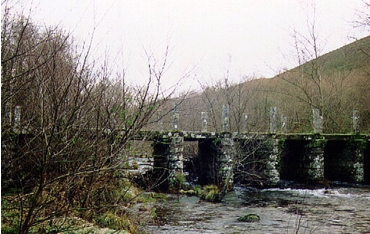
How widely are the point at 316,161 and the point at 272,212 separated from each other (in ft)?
27.2

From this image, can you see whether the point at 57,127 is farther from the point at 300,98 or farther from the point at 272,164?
the point at 300,98

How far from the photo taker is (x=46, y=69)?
6141mm

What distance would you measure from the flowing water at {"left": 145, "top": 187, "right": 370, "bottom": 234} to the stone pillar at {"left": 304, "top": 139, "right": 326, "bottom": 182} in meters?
2.10

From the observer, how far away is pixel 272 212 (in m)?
14.6

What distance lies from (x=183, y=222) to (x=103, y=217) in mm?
4052

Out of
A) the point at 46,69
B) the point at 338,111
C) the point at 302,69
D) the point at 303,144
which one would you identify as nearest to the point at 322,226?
the point at 46,69

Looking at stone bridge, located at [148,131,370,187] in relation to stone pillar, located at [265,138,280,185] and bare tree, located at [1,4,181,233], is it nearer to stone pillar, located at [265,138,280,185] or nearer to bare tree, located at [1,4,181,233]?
stone pillar, located at [265,138,280,185]

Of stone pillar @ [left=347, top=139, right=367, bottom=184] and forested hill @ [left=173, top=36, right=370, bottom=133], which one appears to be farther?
forested hill @ [left=173, top=36, right=370, bottom=133]

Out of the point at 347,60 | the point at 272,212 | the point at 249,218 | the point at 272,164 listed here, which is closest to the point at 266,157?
the point at 272,164

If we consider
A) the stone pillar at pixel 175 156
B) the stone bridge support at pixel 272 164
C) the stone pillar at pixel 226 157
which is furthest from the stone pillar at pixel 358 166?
the stone pillar at pixel 175 156

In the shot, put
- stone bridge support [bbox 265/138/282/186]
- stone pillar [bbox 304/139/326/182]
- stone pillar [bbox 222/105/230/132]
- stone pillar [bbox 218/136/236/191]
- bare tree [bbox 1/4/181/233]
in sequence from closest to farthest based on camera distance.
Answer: bare tree [bbox 1/4/181/233] → stone pillar [bbox 218/136/236/191] → stone pillar [bbox 222/105/230/132] → stone bridge support [bbox 265/138/282/186] → stone pillar [bbox 304/139/326/182]

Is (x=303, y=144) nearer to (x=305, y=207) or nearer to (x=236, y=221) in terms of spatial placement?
(x=305, y=207)

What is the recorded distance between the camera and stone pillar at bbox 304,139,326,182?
22.0 meters

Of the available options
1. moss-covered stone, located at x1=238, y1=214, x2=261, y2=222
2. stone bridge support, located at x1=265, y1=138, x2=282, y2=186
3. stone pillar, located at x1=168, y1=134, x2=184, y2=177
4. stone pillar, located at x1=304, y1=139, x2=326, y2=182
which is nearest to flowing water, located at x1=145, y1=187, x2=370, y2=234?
moss-covered stone, located at x1=238, y1=214, x2=261, y2=222
